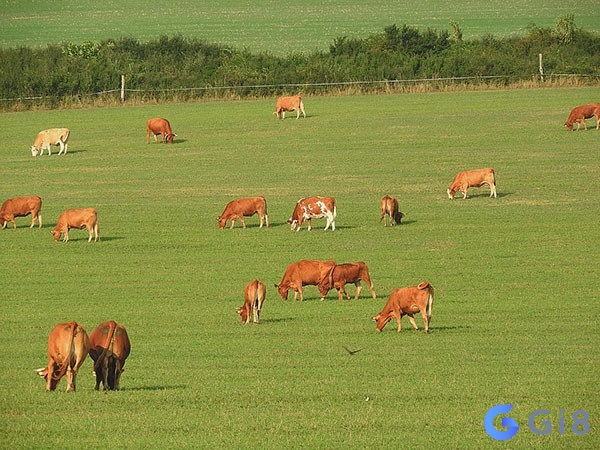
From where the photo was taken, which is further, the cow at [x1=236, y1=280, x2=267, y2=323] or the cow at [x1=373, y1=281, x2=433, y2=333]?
the cow at [x1=236, y1=280, x2=267, y2=323]

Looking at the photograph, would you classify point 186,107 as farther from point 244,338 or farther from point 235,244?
point 244,338

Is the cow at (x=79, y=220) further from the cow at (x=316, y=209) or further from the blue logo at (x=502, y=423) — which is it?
the blue logo at (x=502, y=423)

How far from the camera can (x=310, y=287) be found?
2666 cm

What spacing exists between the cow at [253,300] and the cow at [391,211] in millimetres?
10088

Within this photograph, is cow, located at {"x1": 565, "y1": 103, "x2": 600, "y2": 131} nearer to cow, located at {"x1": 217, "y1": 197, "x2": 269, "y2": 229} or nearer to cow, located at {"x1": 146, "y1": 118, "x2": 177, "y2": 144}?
cow, located at {"x1": 146, "y1": 118, "x2": 177, "y2": 144}

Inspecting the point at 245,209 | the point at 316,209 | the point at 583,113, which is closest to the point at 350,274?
the point at 316,209

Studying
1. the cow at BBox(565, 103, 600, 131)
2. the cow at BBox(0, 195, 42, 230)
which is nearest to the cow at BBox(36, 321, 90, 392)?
the cow at BBox(0, 195, 42, 230)

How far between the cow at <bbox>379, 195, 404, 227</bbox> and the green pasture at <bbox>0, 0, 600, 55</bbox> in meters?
38.2

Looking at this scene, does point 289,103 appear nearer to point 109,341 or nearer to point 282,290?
point 282,290

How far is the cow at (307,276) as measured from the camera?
2392 cm

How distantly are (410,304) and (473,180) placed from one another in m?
17.1

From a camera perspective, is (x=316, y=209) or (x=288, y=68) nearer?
(x=316, y=209)

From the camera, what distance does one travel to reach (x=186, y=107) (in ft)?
196

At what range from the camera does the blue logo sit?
13891 mm
